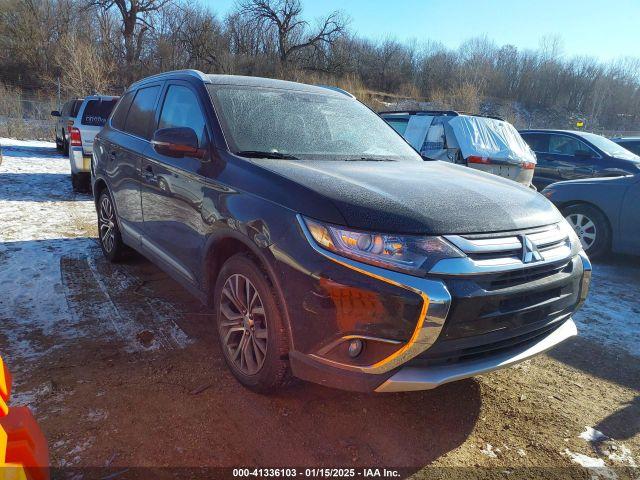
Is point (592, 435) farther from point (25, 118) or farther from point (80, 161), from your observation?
point (25, 118)

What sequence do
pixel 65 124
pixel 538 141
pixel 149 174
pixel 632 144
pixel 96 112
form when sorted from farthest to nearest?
pixel 65 124
pixel 632 144
pixel 538 141
pixel 96 112
pixel 149 174

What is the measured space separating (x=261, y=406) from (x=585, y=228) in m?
5.17

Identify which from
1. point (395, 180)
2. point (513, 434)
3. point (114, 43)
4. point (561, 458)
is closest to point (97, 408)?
point (395, 180)

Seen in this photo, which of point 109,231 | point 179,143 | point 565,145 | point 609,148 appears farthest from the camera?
point 565,145

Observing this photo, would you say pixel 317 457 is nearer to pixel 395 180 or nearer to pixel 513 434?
pixel 513 434

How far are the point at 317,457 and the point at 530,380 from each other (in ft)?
5.52

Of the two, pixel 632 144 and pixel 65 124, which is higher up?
pixel 632 144

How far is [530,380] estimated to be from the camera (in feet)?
10.1

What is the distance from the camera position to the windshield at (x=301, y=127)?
118 inches

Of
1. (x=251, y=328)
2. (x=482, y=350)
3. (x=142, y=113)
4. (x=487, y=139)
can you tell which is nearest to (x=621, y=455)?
(x=482, y=350)

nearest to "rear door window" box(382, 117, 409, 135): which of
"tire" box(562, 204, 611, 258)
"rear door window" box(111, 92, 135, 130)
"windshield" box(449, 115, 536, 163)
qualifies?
Result: "windshield" box(449, 115, 536, 163)

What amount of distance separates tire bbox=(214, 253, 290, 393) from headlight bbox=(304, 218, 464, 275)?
510 mm

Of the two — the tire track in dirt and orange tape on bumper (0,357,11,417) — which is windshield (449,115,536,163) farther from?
orange tape on bumper (0,357,11,417)

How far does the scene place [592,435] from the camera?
8.33ft
